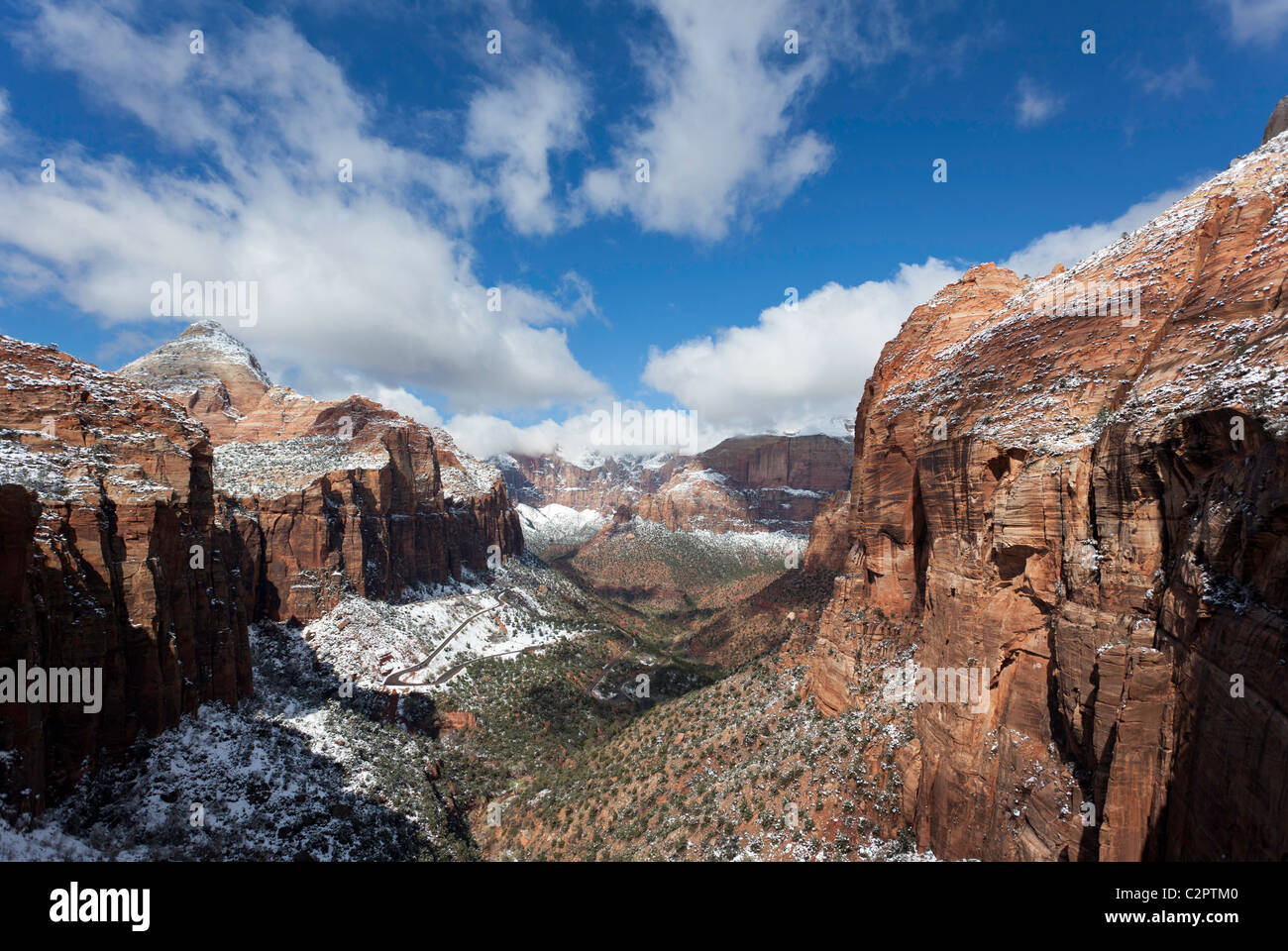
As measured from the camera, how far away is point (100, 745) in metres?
24.0

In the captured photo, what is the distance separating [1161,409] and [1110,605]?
16.9 ft

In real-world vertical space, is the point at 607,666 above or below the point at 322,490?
below

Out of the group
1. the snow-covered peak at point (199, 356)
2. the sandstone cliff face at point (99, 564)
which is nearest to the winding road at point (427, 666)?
the sandstone cliff face at point (99, 564)

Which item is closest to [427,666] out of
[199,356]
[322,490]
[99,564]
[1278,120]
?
[322,490]

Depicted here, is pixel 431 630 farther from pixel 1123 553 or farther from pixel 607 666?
pixel 1123 553

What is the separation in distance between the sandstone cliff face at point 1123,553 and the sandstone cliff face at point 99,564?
3249 centimetres

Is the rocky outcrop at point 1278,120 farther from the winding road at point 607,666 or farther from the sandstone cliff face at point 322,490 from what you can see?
the sandstone cliff face at point 322,490

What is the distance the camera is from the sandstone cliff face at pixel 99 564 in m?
18.7

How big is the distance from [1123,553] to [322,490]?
70.0 metres

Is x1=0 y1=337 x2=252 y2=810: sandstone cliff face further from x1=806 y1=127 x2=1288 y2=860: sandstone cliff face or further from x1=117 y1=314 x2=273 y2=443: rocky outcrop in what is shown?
x1=117 y1=314 x2=273 y2=443: rocky outcrop

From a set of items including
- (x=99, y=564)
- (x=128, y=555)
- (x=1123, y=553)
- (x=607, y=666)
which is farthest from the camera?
(x=607, y=666)

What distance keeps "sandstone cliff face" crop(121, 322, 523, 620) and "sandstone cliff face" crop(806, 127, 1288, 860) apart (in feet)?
200

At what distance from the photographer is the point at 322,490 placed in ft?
201
